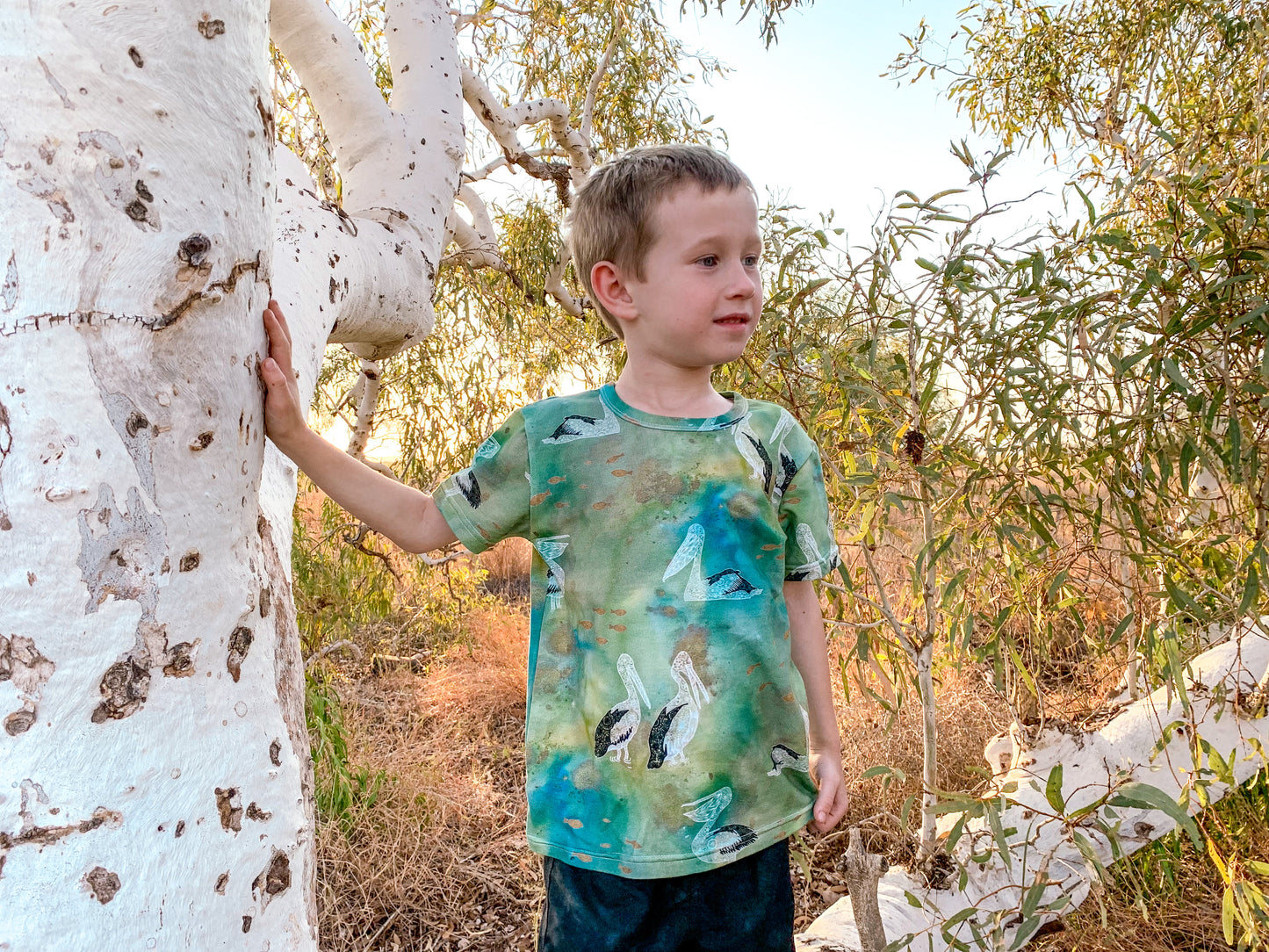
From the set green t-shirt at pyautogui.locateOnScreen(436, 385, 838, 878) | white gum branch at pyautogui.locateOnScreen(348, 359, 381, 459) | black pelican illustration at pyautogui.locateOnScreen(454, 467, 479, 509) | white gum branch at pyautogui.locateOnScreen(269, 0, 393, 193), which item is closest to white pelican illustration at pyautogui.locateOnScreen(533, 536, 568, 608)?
green t-shirt at pyautogui.locateOnScreen(436, 385, 838, 878)

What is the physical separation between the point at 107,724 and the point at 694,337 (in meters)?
0.84

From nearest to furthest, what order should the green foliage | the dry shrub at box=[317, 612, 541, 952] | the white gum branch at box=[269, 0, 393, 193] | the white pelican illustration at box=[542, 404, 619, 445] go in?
the white pelican illustration at box=[542, 404, 619, 445]
the white gum branch at box=[269, 0, 393, 193]
the dry shrub at box=[317, 612, 541, 952]
the green foliage

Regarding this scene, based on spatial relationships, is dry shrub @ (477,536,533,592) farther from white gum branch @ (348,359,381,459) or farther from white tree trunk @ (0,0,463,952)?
white tree trunk @ (0,0,463,952)

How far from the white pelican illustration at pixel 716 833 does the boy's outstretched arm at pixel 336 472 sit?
0.49 meters

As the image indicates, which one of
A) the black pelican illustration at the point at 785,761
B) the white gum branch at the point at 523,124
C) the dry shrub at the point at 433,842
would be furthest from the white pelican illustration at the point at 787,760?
the white gum branch at the point at 523,124

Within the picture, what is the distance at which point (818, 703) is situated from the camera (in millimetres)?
1317

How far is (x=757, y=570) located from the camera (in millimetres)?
1247

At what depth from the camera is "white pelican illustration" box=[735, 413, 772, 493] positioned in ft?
4.14

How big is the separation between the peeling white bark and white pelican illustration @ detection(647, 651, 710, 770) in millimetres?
1144

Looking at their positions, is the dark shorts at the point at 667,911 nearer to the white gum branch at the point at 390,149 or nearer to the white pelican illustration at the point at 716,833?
the white pelican illustration at the point at 716,833

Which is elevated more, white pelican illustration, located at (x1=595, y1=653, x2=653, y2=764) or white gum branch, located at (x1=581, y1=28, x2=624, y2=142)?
white gum branch, located at (x1=581, y1=28, x2=624, y2=142)

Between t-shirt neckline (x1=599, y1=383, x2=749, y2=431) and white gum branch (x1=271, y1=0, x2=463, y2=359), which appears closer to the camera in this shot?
t-shirt neckline (x1=599, y1=383, x2=749, y2=431)

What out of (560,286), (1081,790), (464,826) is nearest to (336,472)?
(1081,790)

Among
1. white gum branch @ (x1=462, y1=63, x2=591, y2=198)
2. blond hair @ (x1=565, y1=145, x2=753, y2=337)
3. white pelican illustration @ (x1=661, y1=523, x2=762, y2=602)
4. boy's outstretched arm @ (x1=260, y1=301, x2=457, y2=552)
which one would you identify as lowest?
white pelican illustration @ (x1=661, y1=523, x2=762, y2=602)
